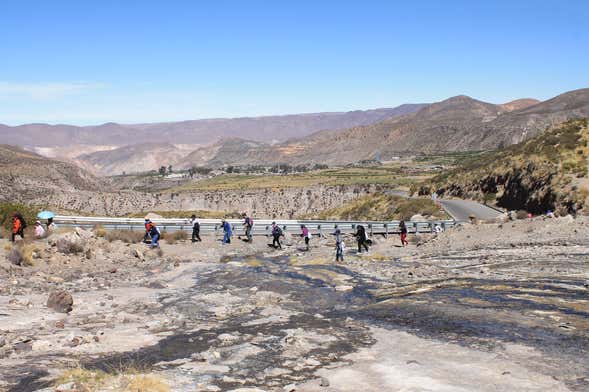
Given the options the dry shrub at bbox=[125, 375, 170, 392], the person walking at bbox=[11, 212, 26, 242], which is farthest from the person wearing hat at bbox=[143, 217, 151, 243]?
the dry shrub at bbox=[125, 375, 170, 392]

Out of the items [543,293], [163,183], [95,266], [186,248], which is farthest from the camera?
[163,183]

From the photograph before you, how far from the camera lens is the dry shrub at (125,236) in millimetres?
31312

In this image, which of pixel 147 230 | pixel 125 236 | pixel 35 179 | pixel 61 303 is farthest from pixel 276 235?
pixel 35 179

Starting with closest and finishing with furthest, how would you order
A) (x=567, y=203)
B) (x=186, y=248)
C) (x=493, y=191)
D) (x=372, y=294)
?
(x=372, y=294)
(x=186, y=248)
(x=567, y=203)
(x=493, y=191)

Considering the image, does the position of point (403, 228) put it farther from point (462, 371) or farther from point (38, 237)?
point (462, 371)

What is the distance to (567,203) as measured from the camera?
40.8 meters

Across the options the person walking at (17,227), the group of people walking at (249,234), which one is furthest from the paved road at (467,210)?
the person walking at (17,227)

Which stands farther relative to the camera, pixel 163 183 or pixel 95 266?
pixel 163 183

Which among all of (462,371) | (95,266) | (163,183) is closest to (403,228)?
(95,266)

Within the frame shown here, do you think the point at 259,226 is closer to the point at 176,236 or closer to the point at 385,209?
the point at 176,236

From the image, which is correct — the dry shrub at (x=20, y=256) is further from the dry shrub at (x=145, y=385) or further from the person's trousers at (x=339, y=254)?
the dry shrub at (x=145, y=385)

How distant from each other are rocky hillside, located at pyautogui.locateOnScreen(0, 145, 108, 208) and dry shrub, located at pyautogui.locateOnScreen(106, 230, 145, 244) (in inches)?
1972

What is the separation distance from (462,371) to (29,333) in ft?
30.0

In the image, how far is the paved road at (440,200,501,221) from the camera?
47594mm
